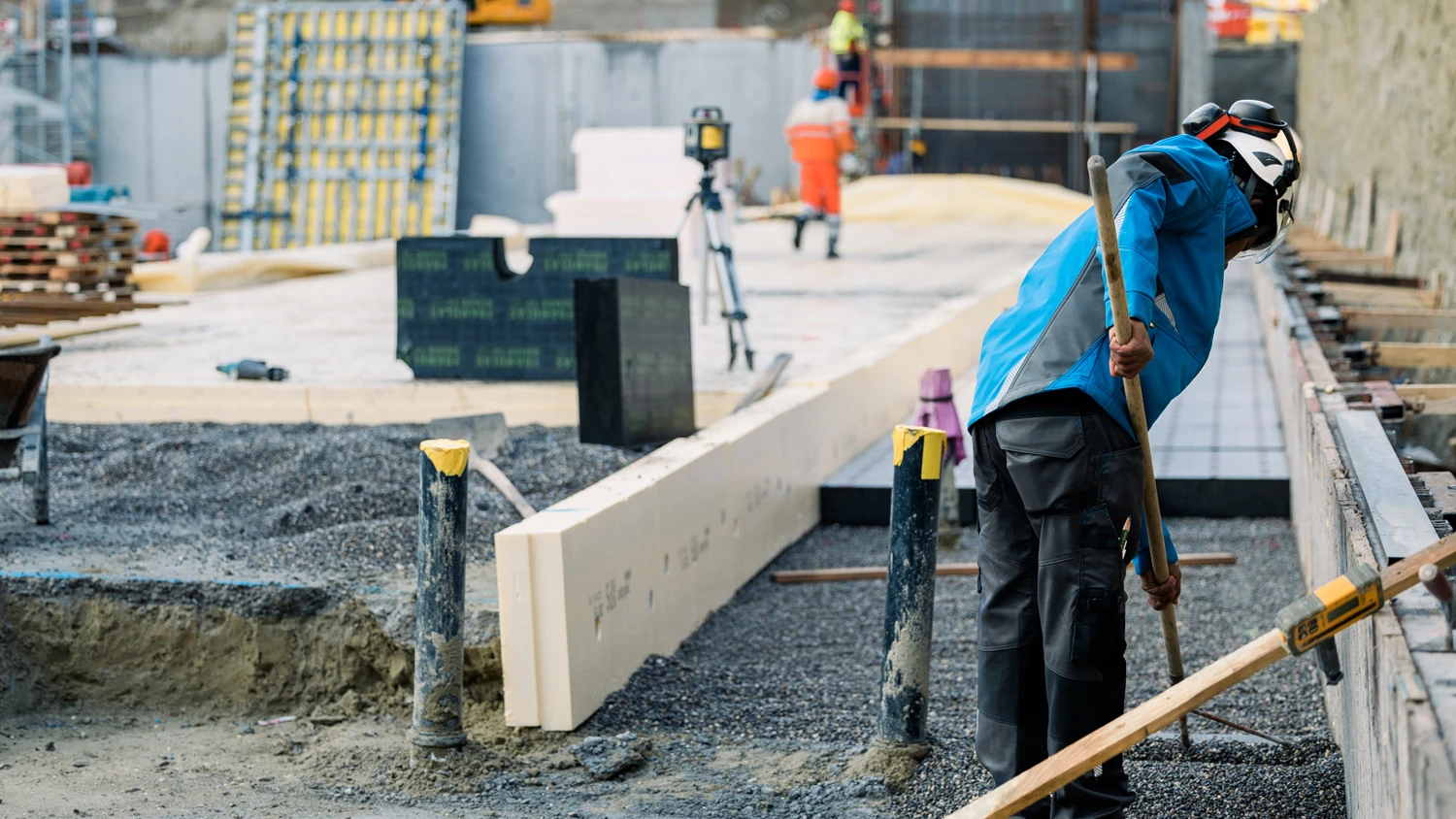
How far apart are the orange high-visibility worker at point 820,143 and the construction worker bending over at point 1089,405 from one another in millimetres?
11430

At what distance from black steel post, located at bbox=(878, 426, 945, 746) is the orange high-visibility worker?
10769 mm

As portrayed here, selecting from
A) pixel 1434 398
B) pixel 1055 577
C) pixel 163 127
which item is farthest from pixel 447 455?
pixel 163 127

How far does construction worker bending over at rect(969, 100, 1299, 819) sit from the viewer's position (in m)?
3.41

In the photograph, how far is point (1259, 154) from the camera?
141 inches

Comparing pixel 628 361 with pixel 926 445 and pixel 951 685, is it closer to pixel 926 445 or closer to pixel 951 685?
pixel 951 685

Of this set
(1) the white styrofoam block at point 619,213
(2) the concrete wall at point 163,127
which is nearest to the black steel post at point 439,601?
(1) the white styrofoam block at point 619,213

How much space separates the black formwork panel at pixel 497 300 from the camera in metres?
8.27

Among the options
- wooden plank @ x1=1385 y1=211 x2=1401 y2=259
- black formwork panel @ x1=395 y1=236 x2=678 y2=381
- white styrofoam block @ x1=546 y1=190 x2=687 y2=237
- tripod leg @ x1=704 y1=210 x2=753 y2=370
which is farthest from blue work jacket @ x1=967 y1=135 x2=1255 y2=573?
white styrofoam block @ x1=546 y1=190 x2=687 y2=237

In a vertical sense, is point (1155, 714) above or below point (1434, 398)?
below

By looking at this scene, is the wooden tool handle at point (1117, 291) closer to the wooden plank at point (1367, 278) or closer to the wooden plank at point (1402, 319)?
the wooden plank at point (1402, 319)

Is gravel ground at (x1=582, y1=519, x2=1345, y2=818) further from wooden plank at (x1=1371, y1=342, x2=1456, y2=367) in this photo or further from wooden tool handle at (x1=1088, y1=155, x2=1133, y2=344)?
wooden tool handle at (x1=1088, y1=155, x2=1133, y2=344)

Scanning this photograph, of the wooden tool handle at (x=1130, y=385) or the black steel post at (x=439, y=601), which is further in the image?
the black steel post at (x=439, y=601)

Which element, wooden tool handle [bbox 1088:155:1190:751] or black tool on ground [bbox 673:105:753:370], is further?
black tool on ground [bbox 673:105:753:370]

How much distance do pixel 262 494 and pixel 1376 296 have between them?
23.2 ft
